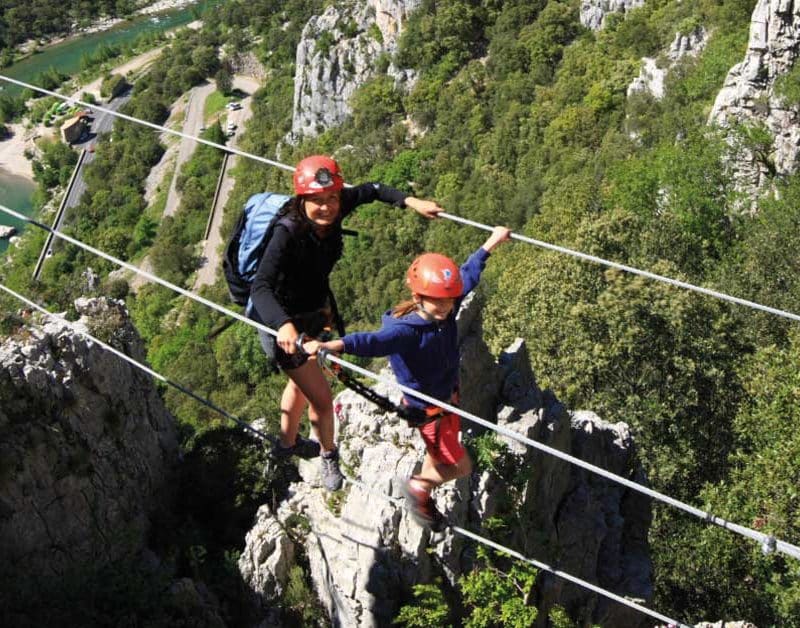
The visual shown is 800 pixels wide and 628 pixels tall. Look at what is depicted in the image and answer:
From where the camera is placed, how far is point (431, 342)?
287 inches

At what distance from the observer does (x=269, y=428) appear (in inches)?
670

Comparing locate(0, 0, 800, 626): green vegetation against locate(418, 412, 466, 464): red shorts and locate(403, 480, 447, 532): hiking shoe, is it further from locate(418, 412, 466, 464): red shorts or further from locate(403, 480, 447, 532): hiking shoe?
locate(418, 412, 466, 464): red shorts

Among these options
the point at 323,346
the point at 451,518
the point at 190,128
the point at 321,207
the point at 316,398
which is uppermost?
the point at 321,207

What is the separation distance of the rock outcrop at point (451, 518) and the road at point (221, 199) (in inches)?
2327

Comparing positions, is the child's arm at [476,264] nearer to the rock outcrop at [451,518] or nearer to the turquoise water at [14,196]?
the rock outcrop at [451,518]

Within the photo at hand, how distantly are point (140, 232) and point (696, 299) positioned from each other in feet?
290

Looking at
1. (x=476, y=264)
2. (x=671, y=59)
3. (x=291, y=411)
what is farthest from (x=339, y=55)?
(x=476, y=264)

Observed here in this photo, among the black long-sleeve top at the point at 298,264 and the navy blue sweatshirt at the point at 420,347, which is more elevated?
the black long-sleeve top at the point at 298,264

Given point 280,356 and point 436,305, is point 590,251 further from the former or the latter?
point 436,305

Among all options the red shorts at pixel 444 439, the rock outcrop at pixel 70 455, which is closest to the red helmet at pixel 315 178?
the red shorts at pixel 444 439

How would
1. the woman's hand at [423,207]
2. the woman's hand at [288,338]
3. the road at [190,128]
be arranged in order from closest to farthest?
the woman's hand at [288,338], the woman's hand at [423,207], the road at [190,128]

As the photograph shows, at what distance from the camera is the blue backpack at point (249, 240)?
7.23 m

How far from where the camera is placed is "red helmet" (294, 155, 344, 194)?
7.02 metres

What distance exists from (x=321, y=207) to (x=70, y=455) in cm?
747
